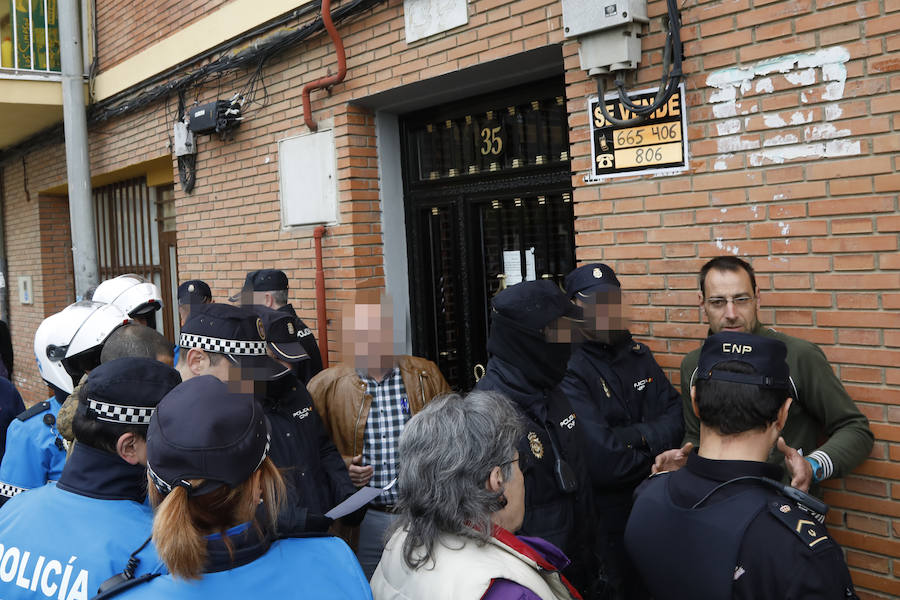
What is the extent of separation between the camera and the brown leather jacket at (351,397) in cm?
337

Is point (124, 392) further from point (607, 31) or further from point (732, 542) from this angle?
point (607, 31)

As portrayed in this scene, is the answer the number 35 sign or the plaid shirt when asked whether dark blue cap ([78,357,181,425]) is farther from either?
the number 35 sign

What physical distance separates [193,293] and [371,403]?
2847mm

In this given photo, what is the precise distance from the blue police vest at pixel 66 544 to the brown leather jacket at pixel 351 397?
1.44 meters

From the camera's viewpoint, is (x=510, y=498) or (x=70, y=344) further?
(x=70, y=344)

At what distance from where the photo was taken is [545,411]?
251 centimetres

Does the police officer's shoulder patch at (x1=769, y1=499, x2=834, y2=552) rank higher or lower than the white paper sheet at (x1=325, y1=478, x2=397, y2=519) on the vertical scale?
higher

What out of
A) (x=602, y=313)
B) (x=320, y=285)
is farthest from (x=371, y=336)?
(x=320, y=285)

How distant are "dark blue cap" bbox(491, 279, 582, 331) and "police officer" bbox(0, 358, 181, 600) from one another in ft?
3.51

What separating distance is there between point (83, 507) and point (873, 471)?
301 cm

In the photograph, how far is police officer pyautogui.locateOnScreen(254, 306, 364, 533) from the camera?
287 cm

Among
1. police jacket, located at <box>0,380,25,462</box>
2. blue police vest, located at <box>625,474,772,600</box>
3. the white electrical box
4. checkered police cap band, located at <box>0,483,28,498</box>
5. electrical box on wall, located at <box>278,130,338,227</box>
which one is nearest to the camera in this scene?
blue police vest, located at <box>625,474,772,600</box>

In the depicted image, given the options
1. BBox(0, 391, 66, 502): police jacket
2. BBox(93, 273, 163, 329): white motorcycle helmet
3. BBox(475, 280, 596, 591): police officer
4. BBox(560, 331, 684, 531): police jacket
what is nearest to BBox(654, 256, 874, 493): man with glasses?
BBox(560, 331, 684, 531): police jacket

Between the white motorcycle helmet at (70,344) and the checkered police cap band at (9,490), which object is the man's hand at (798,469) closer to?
the checkered police cap band at (9,490)
